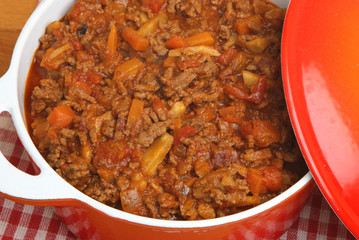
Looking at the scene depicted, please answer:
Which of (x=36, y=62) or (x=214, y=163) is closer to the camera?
(x=214, y=163)

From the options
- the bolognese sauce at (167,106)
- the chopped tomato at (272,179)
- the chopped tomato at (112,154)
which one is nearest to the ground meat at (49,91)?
the bolognese sauce at (167,106)

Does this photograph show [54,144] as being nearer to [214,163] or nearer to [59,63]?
[59,63]

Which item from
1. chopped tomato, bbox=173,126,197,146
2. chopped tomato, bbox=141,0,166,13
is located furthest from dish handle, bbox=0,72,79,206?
chopped tomato, bbox=141,0,166,13

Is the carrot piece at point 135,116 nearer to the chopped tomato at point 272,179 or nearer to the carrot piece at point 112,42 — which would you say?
the carrot piece at point 112,42

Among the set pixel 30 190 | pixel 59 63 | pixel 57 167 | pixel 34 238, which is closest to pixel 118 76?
pixel 59 63

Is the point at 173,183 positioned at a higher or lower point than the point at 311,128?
lower
